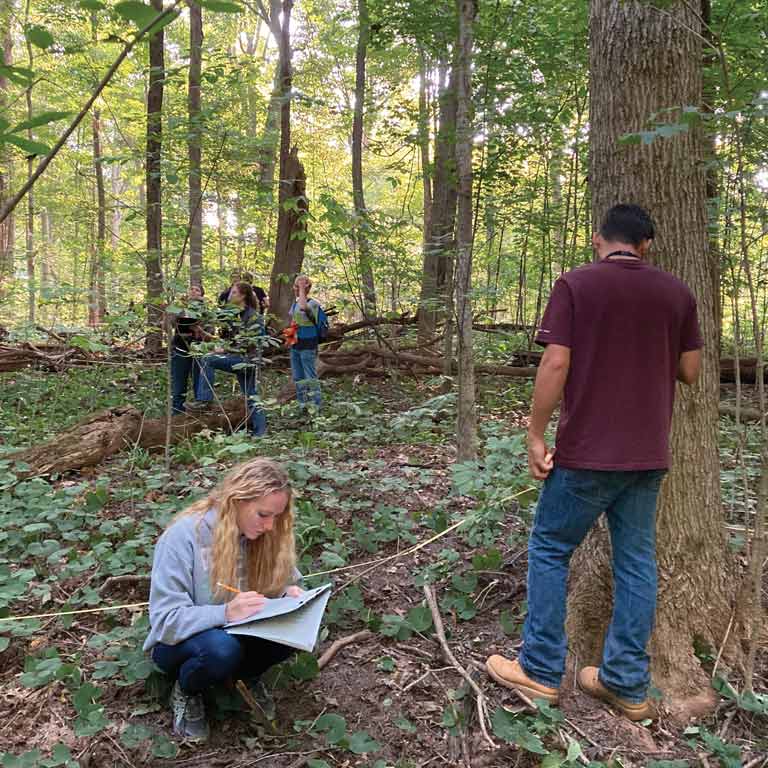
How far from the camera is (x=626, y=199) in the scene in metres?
2.56

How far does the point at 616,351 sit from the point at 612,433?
30 cm

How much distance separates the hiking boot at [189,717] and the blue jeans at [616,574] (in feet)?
4.27

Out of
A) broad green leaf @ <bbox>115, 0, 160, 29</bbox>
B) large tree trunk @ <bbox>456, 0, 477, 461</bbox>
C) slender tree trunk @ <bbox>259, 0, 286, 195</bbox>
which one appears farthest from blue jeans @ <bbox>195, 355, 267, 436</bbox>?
broad green leaf @ <bbox>115, 0, 160, 29</bbox>

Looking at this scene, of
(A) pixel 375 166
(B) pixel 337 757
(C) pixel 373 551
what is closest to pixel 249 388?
(C) pixel 373 551

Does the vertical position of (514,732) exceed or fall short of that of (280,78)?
it falls short

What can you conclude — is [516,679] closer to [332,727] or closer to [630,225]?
[332,727]

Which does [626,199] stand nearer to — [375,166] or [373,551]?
[373,551]

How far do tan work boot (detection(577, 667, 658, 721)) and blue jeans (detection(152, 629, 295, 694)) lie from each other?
4.00ft

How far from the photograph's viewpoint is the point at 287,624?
7.43ft

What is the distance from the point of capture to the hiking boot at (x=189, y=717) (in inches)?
92.7

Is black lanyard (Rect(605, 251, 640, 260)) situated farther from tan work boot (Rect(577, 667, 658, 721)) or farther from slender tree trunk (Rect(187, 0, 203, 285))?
slender tree trunk (Rect(187, 0, 203, 285))

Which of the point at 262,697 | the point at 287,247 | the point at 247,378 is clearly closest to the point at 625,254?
the point at 262,697

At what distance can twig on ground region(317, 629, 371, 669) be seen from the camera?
2.75 meters

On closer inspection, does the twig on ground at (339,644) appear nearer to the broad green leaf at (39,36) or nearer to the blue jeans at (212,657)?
the blue jeans at (212,657)
